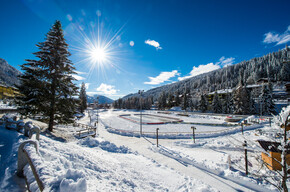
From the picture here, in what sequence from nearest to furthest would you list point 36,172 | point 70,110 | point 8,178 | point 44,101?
point 36,172, point 8,178, point 44,101, point 70,110

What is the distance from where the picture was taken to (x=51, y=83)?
12492mm

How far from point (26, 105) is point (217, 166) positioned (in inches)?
674

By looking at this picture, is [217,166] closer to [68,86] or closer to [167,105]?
[68,86]

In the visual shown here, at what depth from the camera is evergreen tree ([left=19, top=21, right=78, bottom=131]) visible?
11164 millimetres

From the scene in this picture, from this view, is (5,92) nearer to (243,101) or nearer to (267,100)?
(243,101)

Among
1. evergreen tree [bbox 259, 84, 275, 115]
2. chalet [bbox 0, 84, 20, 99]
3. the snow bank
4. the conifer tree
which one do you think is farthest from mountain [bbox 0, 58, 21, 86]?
evergreen tree [bbox 259, 84, 275, 115]

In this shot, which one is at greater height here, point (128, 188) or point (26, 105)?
point (26, 105)

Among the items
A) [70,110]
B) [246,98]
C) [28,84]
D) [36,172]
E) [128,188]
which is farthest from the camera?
[246,98]

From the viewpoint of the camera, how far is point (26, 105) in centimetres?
Answer: 1170

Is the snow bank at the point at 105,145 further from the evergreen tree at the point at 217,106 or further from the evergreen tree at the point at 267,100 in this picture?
the evergreen tree at the point at 217,106

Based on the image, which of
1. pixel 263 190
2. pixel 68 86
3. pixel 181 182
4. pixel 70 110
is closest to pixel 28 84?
pixel 68 86

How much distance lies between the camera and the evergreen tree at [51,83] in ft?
36.6

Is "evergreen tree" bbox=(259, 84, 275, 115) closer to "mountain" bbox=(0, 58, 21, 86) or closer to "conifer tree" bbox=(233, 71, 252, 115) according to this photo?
"conifer tree" bbox=(233, 71, 252, 115)

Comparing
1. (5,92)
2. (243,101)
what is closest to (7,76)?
(5,92)
